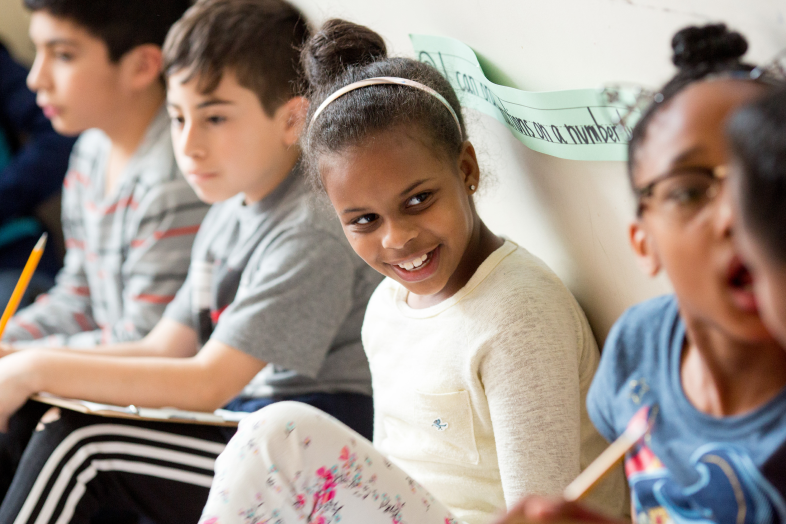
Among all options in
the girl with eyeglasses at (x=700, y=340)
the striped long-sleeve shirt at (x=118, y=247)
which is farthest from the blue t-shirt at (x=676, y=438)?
the striped long-sleeve shirt at (x=118, y=247)

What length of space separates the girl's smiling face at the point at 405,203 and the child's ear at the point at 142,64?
0.85 meters

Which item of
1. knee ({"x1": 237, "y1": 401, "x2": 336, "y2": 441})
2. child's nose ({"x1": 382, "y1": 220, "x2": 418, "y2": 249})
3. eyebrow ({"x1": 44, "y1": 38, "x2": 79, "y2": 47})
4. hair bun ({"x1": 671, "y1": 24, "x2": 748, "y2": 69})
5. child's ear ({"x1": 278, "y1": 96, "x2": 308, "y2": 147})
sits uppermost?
eyebrow ({"x1": 44, "y1": 38, "x2": 79, "y2": 47})

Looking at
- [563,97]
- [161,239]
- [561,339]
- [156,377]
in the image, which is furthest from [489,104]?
[161,239]

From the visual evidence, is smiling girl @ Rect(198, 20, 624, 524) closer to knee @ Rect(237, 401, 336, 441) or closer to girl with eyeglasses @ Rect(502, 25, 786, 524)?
knee @ Rect(237, 401, 336, 441)

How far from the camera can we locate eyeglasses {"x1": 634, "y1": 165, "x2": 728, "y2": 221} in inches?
15.5

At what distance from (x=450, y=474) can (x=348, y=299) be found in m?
0.32

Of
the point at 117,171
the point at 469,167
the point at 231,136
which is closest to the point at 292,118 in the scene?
the point at 231,136

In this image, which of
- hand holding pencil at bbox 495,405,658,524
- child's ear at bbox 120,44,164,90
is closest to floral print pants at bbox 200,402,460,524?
hand holding pencil at bbox 495,405,658,524

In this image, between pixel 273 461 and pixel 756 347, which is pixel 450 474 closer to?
pixel 273 461

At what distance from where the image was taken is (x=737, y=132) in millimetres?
350

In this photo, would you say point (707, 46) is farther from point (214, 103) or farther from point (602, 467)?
point (214, 103)

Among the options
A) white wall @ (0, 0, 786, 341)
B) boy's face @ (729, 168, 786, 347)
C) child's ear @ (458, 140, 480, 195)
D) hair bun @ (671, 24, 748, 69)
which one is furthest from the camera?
child's ear @ (458, 140, 480, 195)

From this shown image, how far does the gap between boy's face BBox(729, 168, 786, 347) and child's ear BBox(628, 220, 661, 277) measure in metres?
0.09

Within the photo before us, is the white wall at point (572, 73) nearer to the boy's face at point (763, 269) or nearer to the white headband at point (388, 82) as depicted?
the white headband at point (388, 82)
